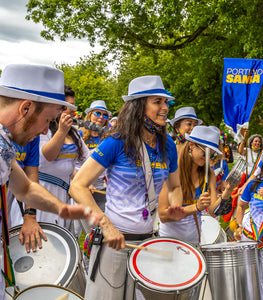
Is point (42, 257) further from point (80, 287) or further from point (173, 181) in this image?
point (173, 181)

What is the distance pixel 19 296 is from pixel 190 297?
3.59 ft

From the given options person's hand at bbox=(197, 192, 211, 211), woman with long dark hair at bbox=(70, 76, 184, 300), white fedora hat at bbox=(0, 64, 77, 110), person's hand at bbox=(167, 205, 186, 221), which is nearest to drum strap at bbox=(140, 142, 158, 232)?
woman with long dark hair at bbox=(70, 76, 184, 300)

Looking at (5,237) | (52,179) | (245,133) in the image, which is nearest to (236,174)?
(245,133)

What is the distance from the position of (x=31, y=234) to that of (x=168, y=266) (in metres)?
1.04

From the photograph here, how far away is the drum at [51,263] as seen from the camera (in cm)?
225

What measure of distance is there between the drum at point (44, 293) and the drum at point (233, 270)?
4.79 ft

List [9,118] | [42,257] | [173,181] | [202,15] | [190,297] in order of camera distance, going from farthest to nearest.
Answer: [202,15] < [173,181] < [42,257] < [190,297] < [9,118]

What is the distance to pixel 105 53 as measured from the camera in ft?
43.2

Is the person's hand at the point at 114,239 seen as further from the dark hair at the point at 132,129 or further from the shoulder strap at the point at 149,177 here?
the dark hair at the point at 132,129

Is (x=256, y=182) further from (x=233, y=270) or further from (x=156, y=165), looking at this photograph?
(x=156, y=165)

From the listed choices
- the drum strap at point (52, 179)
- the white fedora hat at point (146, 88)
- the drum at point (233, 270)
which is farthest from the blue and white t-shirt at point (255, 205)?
the drum strap at point (52, 179)

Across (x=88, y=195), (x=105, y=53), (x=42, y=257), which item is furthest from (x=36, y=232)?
(x=105, y=53)

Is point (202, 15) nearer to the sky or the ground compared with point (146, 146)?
nearer to the sky

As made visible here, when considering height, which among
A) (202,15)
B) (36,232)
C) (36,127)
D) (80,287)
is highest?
(202,15)
